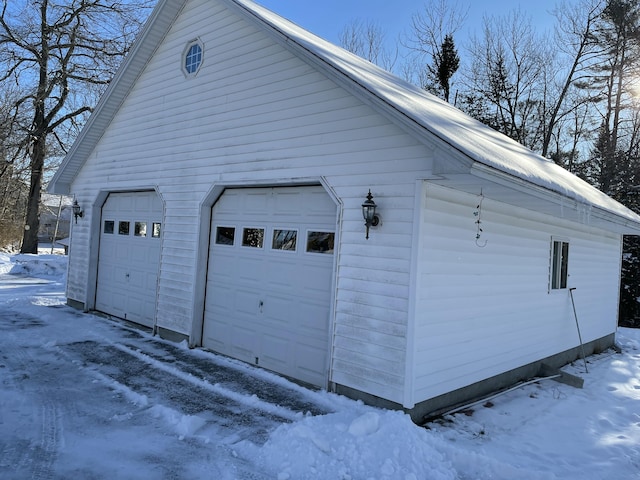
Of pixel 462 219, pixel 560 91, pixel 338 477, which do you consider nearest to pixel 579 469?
pixel 338 477

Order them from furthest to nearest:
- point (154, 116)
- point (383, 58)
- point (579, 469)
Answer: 1. point (383, 58)
2. point (154, 116)
3. point (579, 469)

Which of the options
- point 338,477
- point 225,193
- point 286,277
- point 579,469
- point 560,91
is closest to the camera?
point 338,477

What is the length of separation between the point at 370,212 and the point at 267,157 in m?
2.18

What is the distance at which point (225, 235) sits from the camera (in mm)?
7398

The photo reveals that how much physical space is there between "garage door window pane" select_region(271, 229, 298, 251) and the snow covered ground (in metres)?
1.81

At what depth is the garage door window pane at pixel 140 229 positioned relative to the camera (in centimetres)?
905

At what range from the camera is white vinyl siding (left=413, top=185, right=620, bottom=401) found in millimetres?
4969

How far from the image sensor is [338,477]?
3.59 metres

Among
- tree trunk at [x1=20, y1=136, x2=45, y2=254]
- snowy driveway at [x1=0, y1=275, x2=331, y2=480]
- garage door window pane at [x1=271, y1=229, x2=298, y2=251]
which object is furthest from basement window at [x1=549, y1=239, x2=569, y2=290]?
tree trunk at [x1=20, y1=136, x2=45, y2=254]

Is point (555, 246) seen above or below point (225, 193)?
below

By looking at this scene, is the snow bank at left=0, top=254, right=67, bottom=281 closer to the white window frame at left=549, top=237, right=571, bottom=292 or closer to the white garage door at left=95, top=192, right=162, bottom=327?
the white garage door at left=95, top=192, right=162, bottom=327

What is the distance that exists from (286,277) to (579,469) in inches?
157

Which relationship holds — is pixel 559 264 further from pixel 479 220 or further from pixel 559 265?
pixel 479 220

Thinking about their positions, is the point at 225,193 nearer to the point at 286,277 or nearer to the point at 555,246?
the point at 286,277
